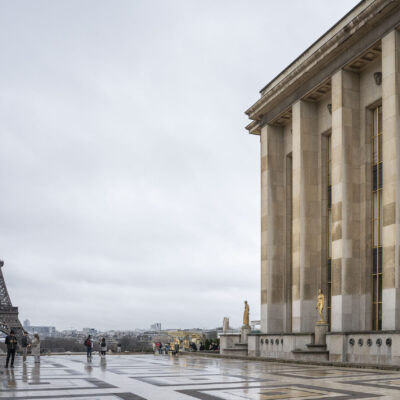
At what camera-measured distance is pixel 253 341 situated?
44469mm

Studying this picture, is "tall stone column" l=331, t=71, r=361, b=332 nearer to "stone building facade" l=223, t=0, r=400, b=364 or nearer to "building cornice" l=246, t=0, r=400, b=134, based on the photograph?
"stone building facade" l=223, t=0, r=400, b=364

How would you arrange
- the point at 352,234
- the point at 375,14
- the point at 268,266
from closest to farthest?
1. the point at 375,14
2. the point at 352,234
3. the point at 268,266

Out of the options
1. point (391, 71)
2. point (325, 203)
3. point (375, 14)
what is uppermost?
point (375, 14)

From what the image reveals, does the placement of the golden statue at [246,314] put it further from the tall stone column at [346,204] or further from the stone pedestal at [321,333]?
the tall stone column at [346,204]

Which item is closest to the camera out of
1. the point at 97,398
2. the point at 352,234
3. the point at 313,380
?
the point at 97,398

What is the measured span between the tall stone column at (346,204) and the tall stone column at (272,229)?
33.7ft

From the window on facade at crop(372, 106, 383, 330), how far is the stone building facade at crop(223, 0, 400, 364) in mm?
64

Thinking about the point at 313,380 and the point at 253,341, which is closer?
the point at 313,380

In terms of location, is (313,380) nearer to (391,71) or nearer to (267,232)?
(391,71)

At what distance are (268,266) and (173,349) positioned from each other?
36.5 ft

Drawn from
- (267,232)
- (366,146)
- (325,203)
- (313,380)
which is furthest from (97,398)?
(267,232)

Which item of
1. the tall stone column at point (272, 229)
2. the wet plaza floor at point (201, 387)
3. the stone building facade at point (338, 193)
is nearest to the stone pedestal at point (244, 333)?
the tall stone column at point (272, 229)

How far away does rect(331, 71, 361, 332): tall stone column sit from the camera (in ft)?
117

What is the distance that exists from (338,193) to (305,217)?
5.67 metres
